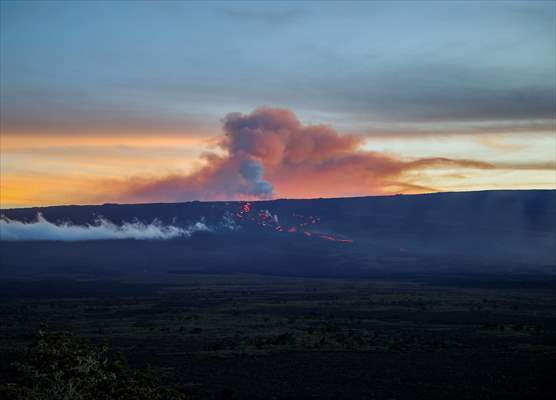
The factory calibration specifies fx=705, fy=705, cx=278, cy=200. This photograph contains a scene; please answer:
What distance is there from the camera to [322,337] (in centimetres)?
4331

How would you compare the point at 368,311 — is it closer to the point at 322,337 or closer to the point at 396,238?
the point at 322,337

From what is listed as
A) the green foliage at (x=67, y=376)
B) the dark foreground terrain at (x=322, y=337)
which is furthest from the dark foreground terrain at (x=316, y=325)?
the green foliage at (x=67, y=376)

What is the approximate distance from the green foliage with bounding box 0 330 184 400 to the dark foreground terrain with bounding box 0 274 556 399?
15541 millimetres

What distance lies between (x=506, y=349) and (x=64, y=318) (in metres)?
34.8

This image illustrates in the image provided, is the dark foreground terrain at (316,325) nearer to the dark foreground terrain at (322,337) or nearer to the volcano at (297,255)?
the dark foreground terrain at (322,337)

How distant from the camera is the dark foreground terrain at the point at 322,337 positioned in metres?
28.9

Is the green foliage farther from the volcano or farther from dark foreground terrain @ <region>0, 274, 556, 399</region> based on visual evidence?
the volcano

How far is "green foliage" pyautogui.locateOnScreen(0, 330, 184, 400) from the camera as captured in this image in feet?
37.2

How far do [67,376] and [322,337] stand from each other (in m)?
33.0

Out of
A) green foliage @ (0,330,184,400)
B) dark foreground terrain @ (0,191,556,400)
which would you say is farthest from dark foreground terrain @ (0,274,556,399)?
green foliage @ (0,330,184,400)

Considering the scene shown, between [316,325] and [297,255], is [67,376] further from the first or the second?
[297,255]

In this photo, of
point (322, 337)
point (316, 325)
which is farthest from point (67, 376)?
point (316, 325)

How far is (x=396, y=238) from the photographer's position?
19600 cm

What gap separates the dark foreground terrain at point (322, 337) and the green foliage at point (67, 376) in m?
15.5
